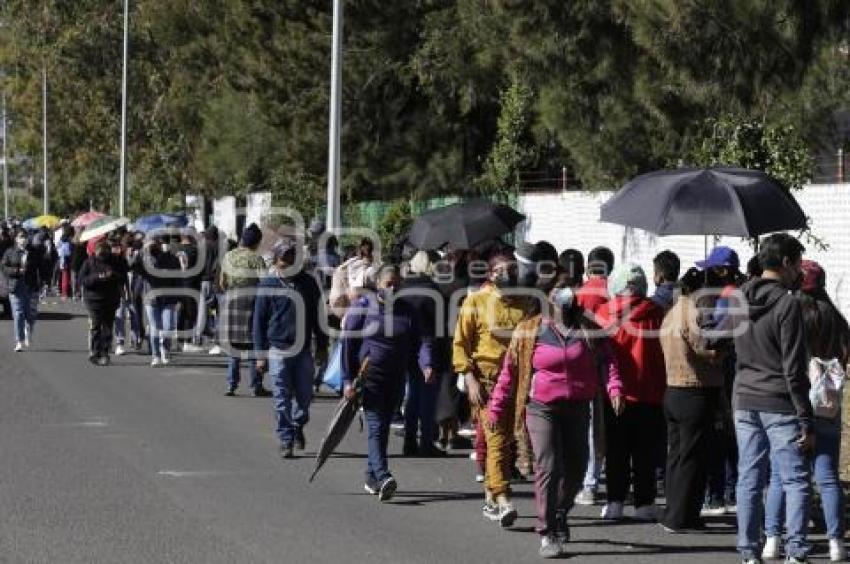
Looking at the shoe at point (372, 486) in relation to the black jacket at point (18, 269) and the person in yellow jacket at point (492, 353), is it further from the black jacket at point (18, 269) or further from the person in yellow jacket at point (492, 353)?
the black jacket at point (18, 269)

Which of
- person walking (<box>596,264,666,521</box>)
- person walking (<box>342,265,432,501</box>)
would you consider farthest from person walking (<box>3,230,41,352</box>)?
person walking (<box>596,264,666,521</box>)

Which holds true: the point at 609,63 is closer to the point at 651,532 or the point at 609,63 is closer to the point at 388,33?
the point at 651,532

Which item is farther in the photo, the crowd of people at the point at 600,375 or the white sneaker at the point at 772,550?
the white sneaker at the point at 772,550

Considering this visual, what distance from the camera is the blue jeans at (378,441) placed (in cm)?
1139

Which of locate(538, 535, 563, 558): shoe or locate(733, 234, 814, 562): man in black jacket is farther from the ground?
locate(733, 234, 814, 562): man in black jacket

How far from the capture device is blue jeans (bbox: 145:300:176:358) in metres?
21.2

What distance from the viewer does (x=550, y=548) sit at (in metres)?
9.45

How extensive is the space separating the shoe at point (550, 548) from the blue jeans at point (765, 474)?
100 centimetres

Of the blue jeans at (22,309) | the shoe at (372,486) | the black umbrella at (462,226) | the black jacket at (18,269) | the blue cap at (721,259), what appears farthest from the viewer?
the blue jeans at (22,309)

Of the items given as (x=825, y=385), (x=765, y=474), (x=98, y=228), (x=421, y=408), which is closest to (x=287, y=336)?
(x=421, y=408)

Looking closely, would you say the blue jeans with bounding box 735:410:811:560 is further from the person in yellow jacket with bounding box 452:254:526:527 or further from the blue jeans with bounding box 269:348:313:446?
the blue jeans with bounding box 269:348:313:446

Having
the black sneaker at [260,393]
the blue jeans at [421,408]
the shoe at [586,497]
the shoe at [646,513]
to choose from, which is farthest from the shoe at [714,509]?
the black sneaker at [260,393]

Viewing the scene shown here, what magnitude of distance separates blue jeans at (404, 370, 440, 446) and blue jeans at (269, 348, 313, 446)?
2.72 ft

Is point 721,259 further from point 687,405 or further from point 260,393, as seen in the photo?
point 260,393
